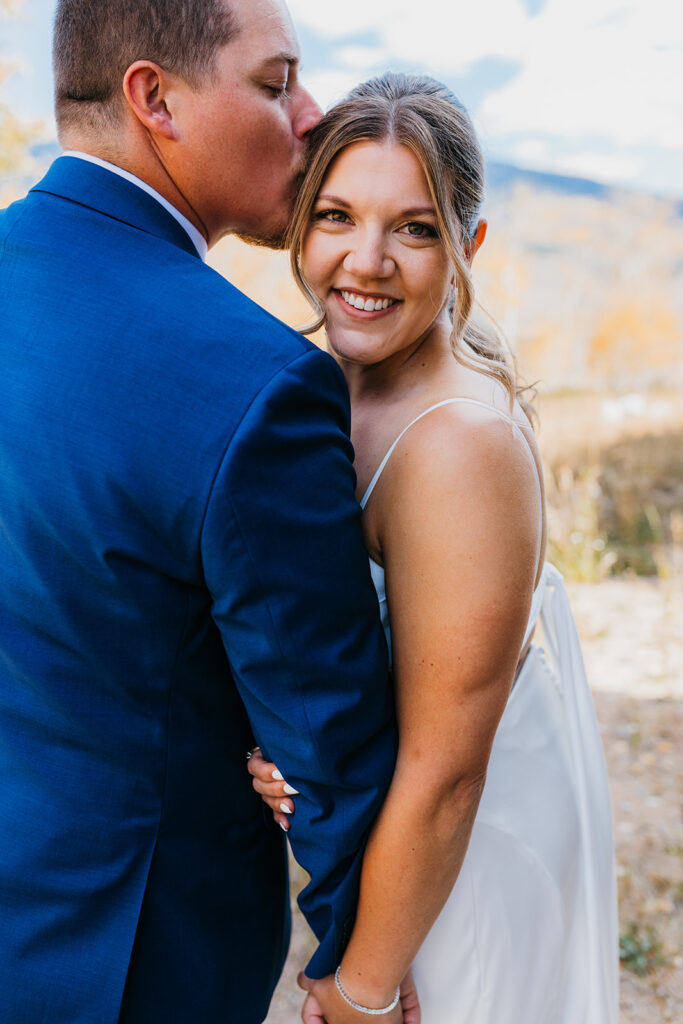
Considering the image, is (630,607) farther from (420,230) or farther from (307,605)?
(307,605)

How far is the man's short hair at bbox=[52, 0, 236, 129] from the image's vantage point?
1.34 metres

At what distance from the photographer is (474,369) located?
1.66 metres

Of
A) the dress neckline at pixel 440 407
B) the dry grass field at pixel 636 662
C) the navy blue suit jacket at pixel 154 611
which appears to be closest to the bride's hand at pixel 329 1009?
the navy blue suit jacket at pixel 154 611

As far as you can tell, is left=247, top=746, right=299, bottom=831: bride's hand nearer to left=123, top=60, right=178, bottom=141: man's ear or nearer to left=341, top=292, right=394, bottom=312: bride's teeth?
left=341, top=292, right=394, bottom=312: bride's teeth

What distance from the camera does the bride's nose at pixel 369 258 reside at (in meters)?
1.60

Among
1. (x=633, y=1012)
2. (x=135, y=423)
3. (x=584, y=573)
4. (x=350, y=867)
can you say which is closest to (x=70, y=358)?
(x=135, y=423)

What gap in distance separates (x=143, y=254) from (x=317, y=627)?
1.93ft

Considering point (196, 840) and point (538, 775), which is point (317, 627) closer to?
point (196, 840)

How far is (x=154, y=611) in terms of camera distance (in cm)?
121

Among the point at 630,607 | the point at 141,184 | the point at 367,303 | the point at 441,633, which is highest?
the point at 141,184

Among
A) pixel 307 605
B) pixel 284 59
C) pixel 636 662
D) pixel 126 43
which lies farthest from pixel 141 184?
pixel 636 662

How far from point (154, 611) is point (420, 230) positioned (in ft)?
2.90

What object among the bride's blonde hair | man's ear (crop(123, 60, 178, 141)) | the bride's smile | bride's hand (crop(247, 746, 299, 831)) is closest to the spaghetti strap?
the bride's blonde hair

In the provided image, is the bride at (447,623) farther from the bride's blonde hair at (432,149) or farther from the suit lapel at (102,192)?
the suit lapel at (102,192)
